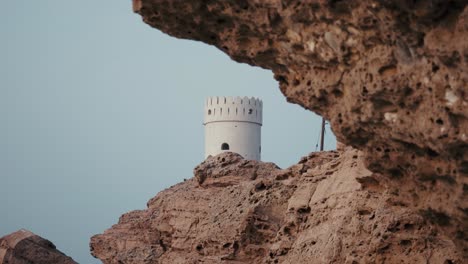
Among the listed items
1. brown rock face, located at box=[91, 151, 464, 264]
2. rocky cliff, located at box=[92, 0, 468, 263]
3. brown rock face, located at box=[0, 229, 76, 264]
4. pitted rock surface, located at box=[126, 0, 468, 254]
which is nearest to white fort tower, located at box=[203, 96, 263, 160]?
brown rock face, located at box=[0, 229, 76, 264]

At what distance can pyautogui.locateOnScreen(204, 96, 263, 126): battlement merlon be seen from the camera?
69250 millimetres

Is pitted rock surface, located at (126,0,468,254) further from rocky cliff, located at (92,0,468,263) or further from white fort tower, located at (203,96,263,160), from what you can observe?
white fort tower, located at (203,96,263,160)

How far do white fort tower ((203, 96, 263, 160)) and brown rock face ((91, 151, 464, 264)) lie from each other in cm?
4436

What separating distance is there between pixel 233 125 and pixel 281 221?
172 ft

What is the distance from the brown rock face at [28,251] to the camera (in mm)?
25625

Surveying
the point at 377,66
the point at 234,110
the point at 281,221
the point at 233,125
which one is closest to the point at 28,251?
the point at 281,221

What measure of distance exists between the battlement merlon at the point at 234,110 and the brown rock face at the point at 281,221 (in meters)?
45.7

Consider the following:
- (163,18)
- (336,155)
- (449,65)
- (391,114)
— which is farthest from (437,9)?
(336,155)

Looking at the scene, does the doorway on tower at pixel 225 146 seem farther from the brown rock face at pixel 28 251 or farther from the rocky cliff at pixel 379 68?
the rocky cliff at pixel 379 68

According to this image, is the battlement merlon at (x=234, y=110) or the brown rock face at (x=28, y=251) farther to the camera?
the battlement merlon at (x=234, y=110)

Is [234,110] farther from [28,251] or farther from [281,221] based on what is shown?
[281,221]

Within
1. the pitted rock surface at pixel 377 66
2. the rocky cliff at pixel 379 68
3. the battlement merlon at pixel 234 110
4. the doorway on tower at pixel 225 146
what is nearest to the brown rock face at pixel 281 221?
the rocky cliff at pixel 379 68

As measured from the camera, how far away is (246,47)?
8.34 m

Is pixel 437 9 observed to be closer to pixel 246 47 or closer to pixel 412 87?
pixel 412 87
